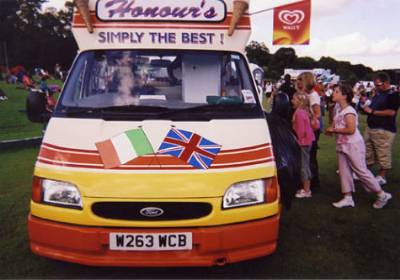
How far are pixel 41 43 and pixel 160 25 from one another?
80.5 metres

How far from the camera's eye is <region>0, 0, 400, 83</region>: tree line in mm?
77562

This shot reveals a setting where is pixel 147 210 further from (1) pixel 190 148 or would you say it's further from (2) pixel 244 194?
(2) pixel 244 194

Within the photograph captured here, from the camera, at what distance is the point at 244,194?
3592mm

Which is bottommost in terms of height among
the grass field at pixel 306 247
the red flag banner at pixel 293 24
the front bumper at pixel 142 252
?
the grass field at pixel 306 247

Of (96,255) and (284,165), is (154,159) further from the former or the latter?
(284,165)

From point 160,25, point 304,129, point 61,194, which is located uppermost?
point 160,25

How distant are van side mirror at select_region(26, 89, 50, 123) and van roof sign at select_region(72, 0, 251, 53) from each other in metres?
→ 0.72

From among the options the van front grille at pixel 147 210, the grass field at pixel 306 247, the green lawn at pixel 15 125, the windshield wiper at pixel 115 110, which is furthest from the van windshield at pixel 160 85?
the green lawn at pixel 15 125

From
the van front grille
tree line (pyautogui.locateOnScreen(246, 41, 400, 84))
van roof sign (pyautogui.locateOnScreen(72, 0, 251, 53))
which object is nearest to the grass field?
the van front grille

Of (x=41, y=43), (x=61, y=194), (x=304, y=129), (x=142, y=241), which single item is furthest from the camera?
(x=41, y=43)

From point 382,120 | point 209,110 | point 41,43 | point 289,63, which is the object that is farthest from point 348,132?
point 289,63

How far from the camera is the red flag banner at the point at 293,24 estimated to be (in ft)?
57.0

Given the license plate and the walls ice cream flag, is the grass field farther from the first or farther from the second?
the walls ice cream flag

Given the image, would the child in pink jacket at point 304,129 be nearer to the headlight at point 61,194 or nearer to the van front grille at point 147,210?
the van front grille at point 147,210
